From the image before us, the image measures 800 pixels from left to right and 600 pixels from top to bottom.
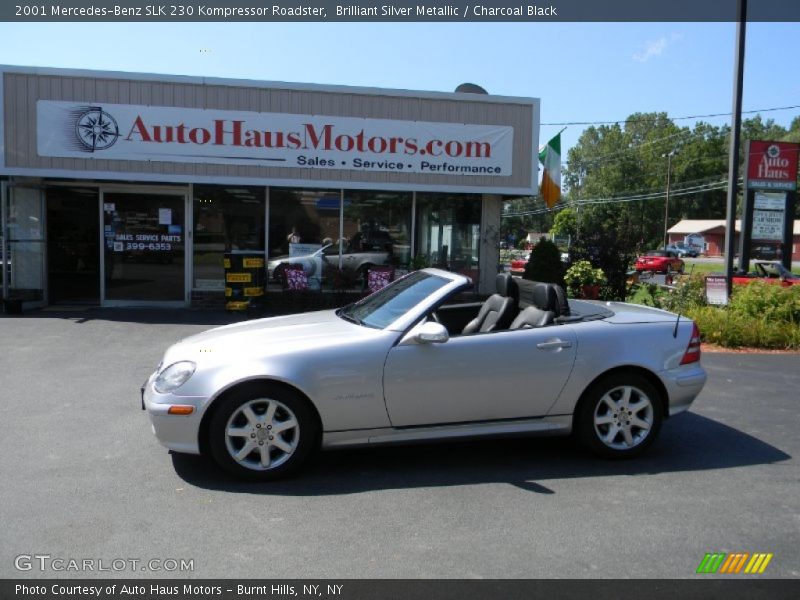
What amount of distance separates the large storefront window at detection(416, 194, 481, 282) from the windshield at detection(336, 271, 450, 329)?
8.93 meters

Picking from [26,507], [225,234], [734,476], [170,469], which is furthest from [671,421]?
[225,234]

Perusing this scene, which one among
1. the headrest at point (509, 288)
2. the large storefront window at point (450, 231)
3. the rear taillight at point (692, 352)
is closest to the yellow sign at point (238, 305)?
the large storefront window at point (450, 231)

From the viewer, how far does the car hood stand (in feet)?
15.6

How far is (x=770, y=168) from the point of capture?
17422 millimetres

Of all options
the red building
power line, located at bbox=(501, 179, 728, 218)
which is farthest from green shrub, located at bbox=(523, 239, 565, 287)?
the red building

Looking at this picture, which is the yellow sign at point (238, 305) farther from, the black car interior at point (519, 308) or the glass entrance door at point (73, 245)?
the black car interior at point (519, 308)

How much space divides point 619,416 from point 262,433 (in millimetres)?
2659

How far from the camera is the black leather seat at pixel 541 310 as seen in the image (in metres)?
5.31

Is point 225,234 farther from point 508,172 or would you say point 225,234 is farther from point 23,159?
point 508,172

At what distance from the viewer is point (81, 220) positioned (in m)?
13.9

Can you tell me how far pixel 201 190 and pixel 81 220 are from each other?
101 inches

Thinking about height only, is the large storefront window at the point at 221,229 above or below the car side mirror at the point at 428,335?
above

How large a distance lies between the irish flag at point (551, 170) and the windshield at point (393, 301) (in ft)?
41.2

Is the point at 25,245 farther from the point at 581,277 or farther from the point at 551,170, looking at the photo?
the point at 551,170
